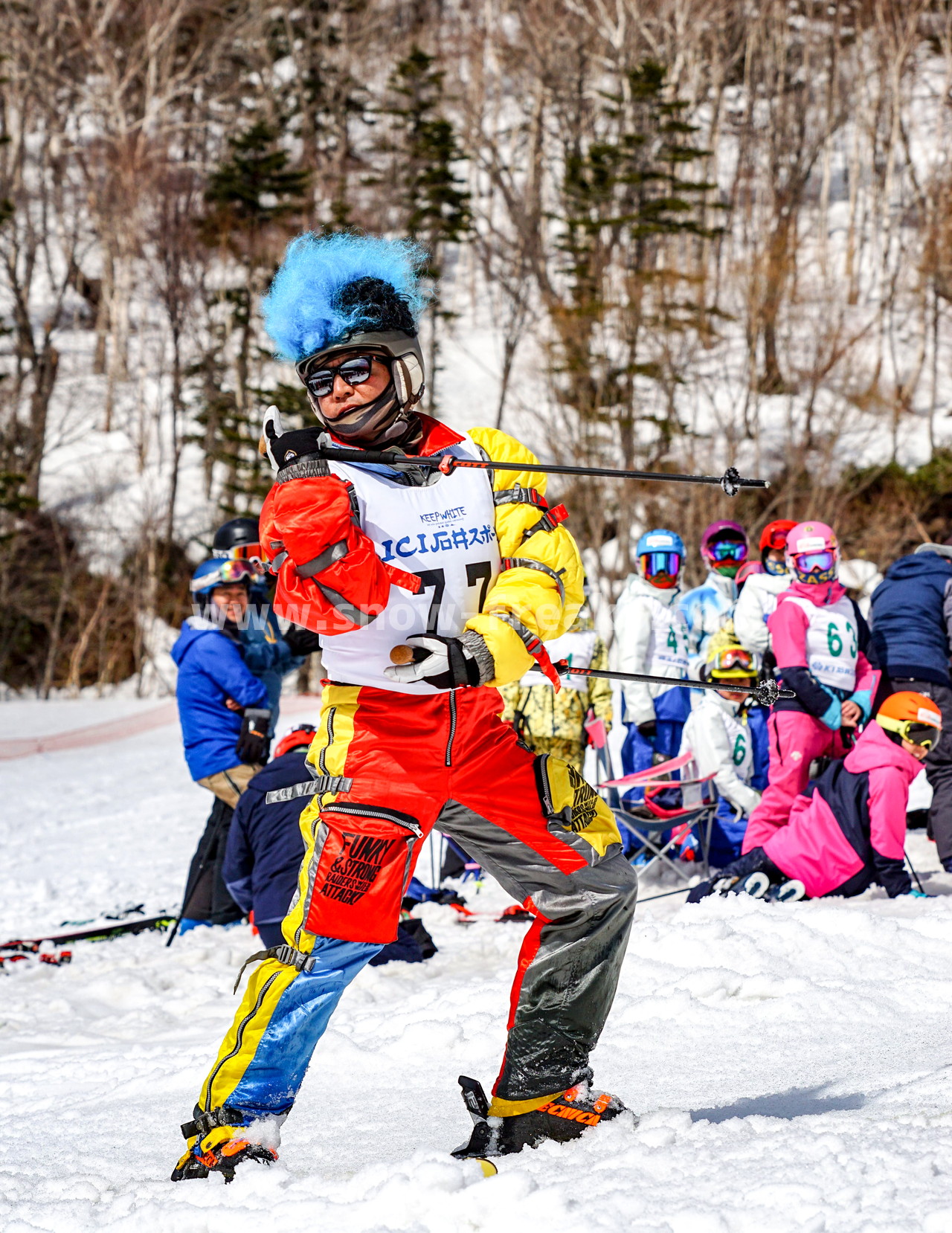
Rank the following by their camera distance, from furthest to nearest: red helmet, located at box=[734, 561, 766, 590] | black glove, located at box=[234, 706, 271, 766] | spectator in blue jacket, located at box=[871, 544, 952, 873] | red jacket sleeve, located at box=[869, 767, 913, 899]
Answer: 1. red helmet, located at box=[734, 561, 766, 590]
2. spectator in blue jacket, located at box=[871, 544, 952, 873]
3. black glove, located at box=[234, 706, 271, 766]
4. red jacket sleeve, located at box=[869, 767, 913, 899]

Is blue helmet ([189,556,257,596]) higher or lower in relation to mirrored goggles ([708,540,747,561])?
higher

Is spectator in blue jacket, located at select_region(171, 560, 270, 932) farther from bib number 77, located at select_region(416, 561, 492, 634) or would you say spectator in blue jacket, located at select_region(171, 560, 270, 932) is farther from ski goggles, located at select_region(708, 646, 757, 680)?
bib number 77, located at select_region(416, 561, 492, 634)

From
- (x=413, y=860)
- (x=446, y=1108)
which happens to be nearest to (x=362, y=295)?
(x=413, y=860)

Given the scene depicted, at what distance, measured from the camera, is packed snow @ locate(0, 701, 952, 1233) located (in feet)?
7.32

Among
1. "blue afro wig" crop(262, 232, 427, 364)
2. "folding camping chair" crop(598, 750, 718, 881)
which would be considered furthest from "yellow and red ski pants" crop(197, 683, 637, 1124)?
"folding camping chair" crop(598, 750, 718, 881)

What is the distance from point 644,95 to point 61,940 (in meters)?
20.4

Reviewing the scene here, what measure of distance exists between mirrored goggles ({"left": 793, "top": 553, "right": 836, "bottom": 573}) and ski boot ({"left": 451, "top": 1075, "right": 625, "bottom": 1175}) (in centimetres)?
397

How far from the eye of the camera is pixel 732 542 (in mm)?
8406

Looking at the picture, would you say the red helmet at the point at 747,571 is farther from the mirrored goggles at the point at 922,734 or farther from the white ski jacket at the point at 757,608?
the mirrored goggles at the point at 922,734

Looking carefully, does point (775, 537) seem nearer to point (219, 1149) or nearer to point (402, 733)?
point (402, 733)

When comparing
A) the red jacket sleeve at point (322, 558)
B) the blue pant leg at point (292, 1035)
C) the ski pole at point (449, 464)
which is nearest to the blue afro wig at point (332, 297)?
the ski pole at point (449, 464)

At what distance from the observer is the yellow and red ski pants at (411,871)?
2.57 meters

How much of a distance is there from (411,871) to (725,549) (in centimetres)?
609

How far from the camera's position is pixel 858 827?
548 centimetres
